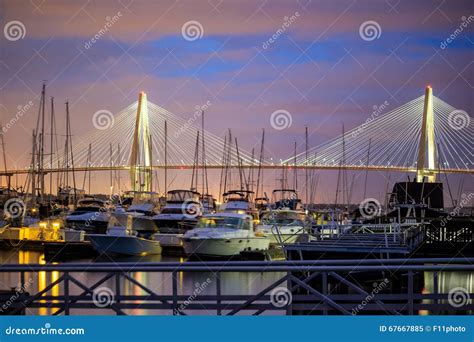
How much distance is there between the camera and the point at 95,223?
32.7 meters

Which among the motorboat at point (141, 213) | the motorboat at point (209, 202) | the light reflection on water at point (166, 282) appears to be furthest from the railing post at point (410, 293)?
the motorboat at point (209, 202)

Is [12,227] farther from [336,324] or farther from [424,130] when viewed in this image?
[336,324]

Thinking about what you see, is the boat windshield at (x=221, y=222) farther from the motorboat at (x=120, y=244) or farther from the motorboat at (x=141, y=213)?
the motorboat at (x=141, y=213)

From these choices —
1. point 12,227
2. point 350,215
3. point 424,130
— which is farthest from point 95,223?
point 424,130

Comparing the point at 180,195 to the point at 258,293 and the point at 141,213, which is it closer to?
the point at 141,213

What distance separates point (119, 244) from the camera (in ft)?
88.1

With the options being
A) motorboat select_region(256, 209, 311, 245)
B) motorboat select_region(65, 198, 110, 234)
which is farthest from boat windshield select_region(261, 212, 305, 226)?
motorboat select_region(65, 198, 110, 234)

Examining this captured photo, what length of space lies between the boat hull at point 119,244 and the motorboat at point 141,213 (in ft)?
6.37

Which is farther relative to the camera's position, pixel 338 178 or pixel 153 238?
pixel 338 178

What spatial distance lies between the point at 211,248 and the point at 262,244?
167 cm

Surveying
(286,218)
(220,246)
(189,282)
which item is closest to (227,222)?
(220,246)

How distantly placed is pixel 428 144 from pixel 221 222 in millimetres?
20973

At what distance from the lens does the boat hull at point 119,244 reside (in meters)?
26.8

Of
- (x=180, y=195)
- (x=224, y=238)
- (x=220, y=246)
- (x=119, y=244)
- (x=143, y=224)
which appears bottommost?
(x=119, y=244)
